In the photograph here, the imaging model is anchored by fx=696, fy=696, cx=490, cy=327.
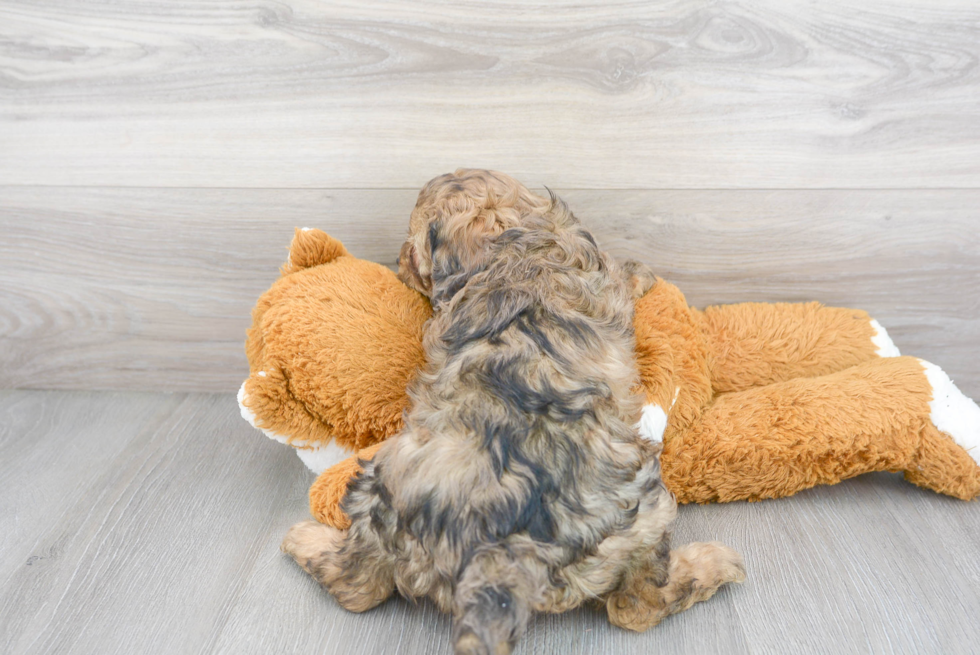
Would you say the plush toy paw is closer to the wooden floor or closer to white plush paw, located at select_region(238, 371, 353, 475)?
the wooden floor

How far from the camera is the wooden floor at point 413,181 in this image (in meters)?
1.55

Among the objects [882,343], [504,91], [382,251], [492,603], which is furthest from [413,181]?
[882,343]

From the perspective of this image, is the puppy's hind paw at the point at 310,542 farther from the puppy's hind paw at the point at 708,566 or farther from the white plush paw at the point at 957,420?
the white plush paw at the point at 957,420

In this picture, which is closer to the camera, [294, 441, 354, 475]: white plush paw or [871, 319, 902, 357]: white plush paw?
[294, 441, 354, 475]: white plush paw

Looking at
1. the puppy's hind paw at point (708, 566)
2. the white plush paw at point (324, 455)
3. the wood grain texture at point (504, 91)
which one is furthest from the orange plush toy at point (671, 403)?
the wood grain texture at point (504, 91)

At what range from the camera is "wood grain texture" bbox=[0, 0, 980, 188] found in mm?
1655

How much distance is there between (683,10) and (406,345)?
1018mm

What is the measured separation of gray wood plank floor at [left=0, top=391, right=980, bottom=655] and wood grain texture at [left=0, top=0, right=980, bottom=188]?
0.78 m

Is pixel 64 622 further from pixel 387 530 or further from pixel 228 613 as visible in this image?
pixel 387 530

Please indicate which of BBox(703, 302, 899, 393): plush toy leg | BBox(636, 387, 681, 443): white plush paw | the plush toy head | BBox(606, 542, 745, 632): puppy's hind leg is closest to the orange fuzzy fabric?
the plush toy head

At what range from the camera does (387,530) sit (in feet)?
4.05

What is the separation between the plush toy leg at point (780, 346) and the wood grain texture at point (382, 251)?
0.53 feet

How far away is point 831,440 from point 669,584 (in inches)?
20.7

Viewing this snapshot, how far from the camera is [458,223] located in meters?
1.47
